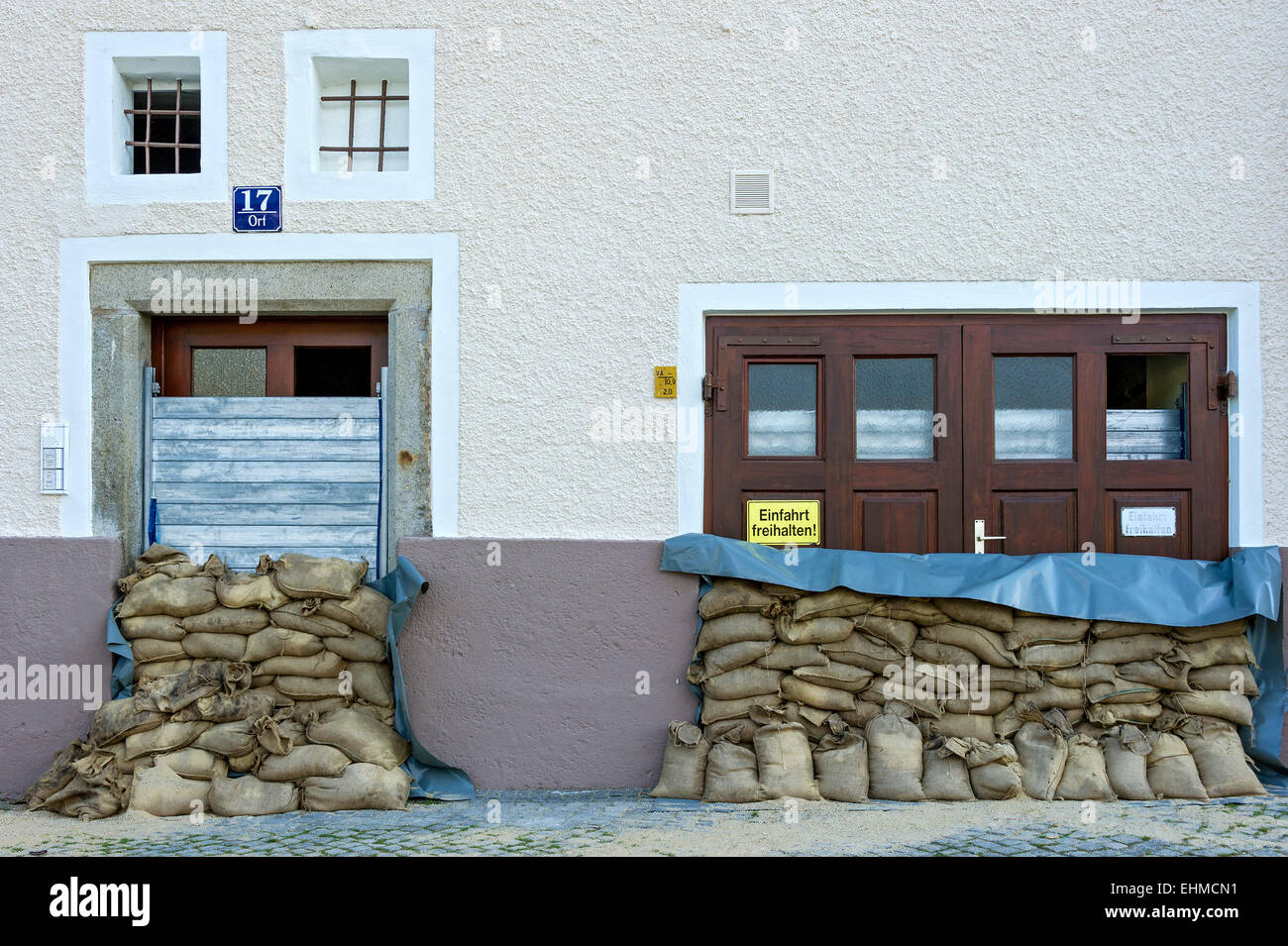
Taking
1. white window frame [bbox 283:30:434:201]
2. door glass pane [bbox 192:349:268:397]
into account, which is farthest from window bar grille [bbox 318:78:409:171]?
door glass pane [bbox 192:349:268:397]

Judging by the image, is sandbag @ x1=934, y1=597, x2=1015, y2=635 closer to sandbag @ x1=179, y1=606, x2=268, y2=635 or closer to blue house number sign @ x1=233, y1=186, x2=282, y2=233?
sandbag @ x1=179, y1=606, x2=268, y2=635

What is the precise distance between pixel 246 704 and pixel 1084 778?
4.01 meters

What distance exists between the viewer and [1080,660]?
191 inches

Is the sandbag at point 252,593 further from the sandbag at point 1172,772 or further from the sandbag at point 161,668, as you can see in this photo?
the sandbag at point 1172,772

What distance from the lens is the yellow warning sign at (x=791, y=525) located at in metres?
A: 5.12

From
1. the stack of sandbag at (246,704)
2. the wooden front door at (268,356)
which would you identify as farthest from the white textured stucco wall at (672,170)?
the stack of sandbag at (246,704)

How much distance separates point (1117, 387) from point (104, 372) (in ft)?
17.4

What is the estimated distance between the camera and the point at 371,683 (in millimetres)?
4918

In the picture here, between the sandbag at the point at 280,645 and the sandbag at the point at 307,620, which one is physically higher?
the sandbag at the point at 307,620

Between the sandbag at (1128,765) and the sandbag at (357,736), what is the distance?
11.3 ft

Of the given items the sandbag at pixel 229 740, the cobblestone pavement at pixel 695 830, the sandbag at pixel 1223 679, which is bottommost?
the cobblestone pavement at pixel 695 830

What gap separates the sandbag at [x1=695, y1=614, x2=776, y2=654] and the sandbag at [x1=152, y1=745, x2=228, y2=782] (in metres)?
2.38

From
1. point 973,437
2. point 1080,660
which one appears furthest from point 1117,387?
point 1080,660

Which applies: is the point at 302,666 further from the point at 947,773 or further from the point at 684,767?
the point at 947,773
